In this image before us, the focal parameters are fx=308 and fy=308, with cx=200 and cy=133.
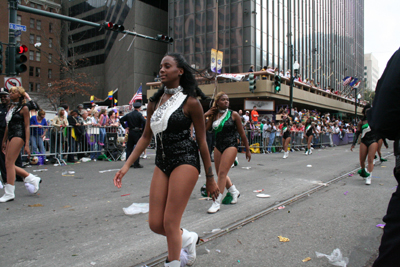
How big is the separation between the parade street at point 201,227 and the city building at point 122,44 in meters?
18.4

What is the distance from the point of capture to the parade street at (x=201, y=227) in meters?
3.22

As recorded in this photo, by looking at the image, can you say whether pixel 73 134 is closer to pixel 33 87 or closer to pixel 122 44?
pixel 122 44

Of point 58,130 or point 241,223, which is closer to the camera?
point 241,223

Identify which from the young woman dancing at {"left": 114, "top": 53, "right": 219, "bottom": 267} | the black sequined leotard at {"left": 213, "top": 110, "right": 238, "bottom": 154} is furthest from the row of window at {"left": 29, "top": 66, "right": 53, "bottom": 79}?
the young woman dancing at {"left": 114, "top": 53, "right": 219, "bottom": 267}

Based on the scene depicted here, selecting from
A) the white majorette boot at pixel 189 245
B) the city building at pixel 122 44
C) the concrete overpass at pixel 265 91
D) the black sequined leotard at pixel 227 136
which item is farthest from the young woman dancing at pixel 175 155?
the concrete overpass at pixel 265 91

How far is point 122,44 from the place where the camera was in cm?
4175

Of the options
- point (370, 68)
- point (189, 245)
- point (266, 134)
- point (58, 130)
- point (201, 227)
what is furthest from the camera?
point (370, 68)

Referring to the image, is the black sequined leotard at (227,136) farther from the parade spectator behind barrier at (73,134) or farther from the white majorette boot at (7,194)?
the parade spectator behind barrier at (73,134)

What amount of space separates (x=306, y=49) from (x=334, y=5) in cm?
1656

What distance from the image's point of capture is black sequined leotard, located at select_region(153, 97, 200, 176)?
2.64 meters

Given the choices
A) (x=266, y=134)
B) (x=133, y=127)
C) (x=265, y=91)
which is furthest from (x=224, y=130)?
(x=265, y=91)

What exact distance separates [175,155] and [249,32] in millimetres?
28991

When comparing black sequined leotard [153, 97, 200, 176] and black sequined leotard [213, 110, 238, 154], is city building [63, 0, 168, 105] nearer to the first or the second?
black sequined leotard [213, 110, 238, 154]

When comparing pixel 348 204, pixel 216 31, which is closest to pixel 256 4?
pixel 216 31
